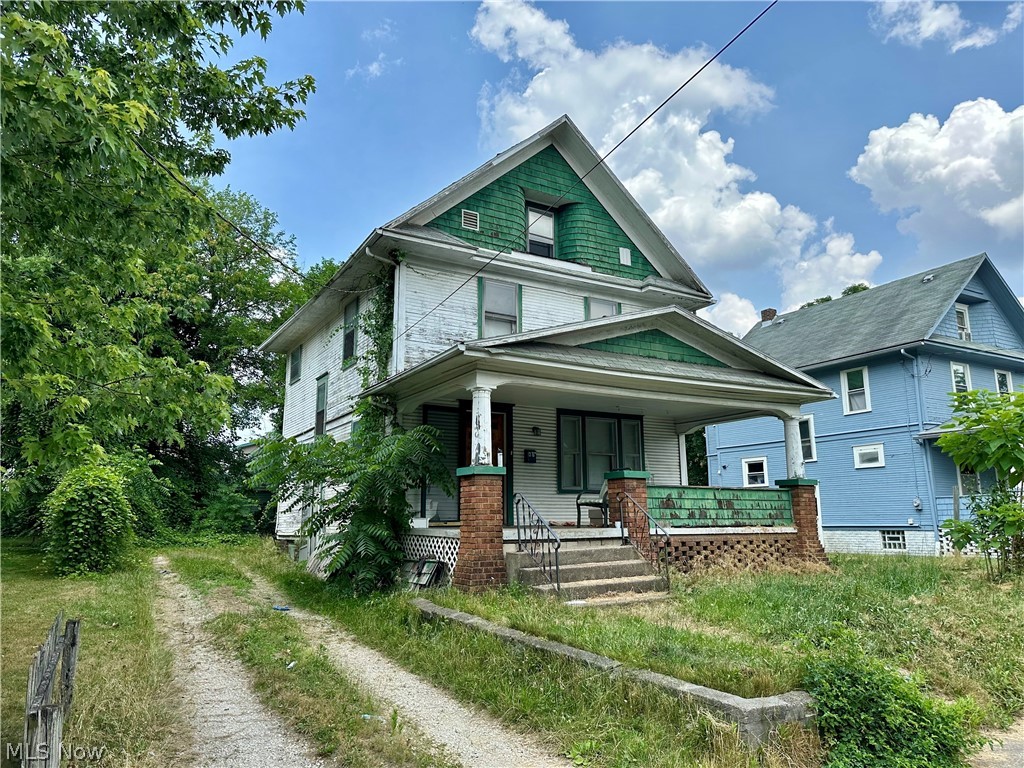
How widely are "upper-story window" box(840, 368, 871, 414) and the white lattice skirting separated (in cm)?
1585

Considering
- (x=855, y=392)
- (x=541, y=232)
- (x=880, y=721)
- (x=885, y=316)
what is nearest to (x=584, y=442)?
(x=541, y=232)

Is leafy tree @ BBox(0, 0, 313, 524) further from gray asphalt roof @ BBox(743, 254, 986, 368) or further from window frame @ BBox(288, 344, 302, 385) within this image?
gray asphalt roof @ BBox(743, 254, 986, 368)

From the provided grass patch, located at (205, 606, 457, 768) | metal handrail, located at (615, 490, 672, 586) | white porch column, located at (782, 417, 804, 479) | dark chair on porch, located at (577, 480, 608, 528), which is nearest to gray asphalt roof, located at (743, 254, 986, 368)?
white porch column, located at (782, 417, 804, 479)

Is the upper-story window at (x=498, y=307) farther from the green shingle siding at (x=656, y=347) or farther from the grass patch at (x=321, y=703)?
the grass patch at (x=321, y=703)

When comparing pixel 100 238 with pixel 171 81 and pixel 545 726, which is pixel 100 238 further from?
pixel 545 726

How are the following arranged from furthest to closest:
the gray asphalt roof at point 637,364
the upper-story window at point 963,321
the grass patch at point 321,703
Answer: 1. the upper-story window at point 963,321
2. the gray asphalt roof at point 637,364
3. the grass patch at point 321,703

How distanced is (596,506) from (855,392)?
13.2 metres

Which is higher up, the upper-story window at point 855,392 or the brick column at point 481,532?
the upper-story window at point 855,392

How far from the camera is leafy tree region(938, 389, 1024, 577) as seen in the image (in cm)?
962

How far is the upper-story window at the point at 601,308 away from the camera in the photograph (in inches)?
560

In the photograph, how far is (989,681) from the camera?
532cm

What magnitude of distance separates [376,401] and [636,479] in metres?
4.81

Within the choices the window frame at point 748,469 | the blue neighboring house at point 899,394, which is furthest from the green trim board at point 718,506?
the window frame at point 748,469

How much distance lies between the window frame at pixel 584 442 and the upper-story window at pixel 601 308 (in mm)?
2169
